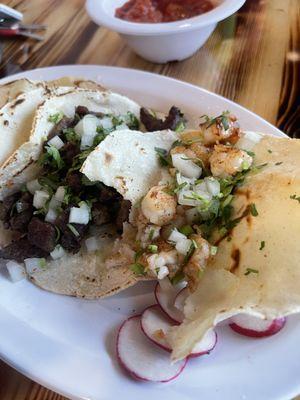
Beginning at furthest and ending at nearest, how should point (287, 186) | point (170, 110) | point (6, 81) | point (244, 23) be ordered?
point (244, 23) → point (6, 81) → point (170, 110) → point (287, 186)

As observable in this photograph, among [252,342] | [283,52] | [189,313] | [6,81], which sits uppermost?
[6,81]

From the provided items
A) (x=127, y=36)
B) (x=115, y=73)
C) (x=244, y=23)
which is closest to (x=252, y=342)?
(x=115, y=73)

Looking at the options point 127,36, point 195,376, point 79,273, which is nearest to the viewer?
point 195,376

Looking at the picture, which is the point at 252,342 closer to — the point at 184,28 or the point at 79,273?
the point at 79,273

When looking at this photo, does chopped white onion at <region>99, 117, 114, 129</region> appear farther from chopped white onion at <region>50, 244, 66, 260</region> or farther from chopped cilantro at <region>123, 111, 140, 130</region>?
chopped white onion at <region>50, 244, 66, 260</region>

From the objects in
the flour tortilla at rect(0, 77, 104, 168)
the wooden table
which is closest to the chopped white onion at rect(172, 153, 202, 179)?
the flour tortilla at rect(0, 77, 104, 168)

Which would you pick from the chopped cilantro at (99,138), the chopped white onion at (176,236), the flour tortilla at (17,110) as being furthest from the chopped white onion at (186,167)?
the flour tortilla at (17,110)
